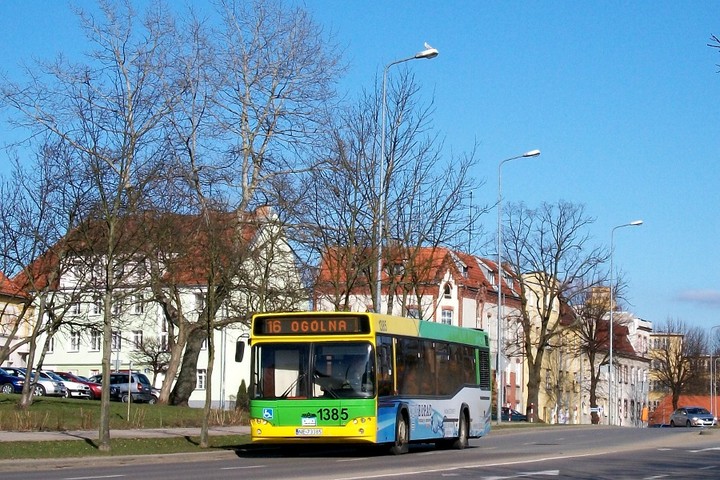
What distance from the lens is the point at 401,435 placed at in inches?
1028

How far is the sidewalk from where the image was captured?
1070 inches

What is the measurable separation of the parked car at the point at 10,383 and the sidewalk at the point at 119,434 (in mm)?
30626

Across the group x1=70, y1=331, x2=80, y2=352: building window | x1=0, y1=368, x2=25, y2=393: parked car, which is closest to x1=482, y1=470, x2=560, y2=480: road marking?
x1=0, y1=368, x2=25, y2=393: parked car

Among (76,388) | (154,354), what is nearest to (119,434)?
(76,388)

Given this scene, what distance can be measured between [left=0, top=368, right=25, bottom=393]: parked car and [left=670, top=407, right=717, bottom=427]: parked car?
40050mm

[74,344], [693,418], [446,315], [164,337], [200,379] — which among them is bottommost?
[693,418]

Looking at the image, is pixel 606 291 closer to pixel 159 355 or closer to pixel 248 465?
pixel 159 355

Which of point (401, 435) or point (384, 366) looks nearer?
point (384, 366)

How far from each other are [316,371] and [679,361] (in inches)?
4026

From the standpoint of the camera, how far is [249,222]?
1463 inches

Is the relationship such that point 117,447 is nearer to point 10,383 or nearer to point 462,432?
point 462,432

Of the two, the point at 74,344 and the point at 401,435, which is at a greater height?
the point at 74,344

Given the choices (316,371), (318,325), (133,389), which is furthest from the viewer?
(133,389)

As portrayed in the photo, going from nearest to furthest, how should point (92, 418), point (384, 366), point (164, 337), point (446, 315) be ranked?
point (384, 366)
point (92, 418)
point (164, 337)
point (446, 315)
